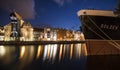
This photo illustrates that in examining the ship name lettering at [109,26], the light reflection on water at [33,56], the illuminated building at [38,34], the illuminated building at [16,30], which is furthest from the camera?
the illuminated building at [38,34]

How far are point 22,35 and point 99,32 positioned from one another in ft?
259

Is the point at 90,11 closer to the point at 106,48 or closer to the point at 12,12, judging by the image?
the point at 106,48

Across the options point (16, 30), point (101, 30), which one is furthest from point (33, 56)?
point (16, 30)

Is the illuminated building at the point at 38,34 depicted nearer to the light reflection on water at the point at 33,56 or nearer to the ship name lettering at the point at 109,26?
the light reflection on water at the point at 33,56

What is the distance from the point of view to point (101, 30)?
20.2 meters

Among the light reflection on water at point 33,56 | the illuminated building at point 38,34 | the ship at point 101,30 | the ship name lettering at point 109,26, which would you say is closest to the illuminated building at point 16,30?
the illuminated building at point 38,34

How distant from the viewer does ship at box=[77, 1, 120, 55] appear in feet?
66.1

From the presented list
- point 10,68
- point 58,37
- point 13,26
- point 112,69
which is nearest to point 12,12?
point 13,26

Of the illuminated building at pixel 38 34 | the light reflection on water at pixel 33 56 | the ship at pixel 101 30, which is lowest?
the light reflection on water at pixel 33 56

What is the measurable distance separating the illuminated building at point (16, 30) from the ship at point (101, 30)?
247 ft

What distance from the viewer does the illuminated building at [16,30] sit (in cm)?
9269

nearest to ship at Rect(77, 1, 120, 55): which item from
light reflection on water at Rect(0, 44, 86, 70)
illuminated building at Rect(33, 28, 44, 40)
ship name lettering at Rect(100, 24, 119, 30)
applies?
ship name lettering at Rect(100, 24, 119, 30)

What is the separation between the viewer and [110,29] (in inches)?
792

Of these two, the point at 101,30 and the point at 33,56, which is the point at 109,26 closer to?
the point at 101,30
